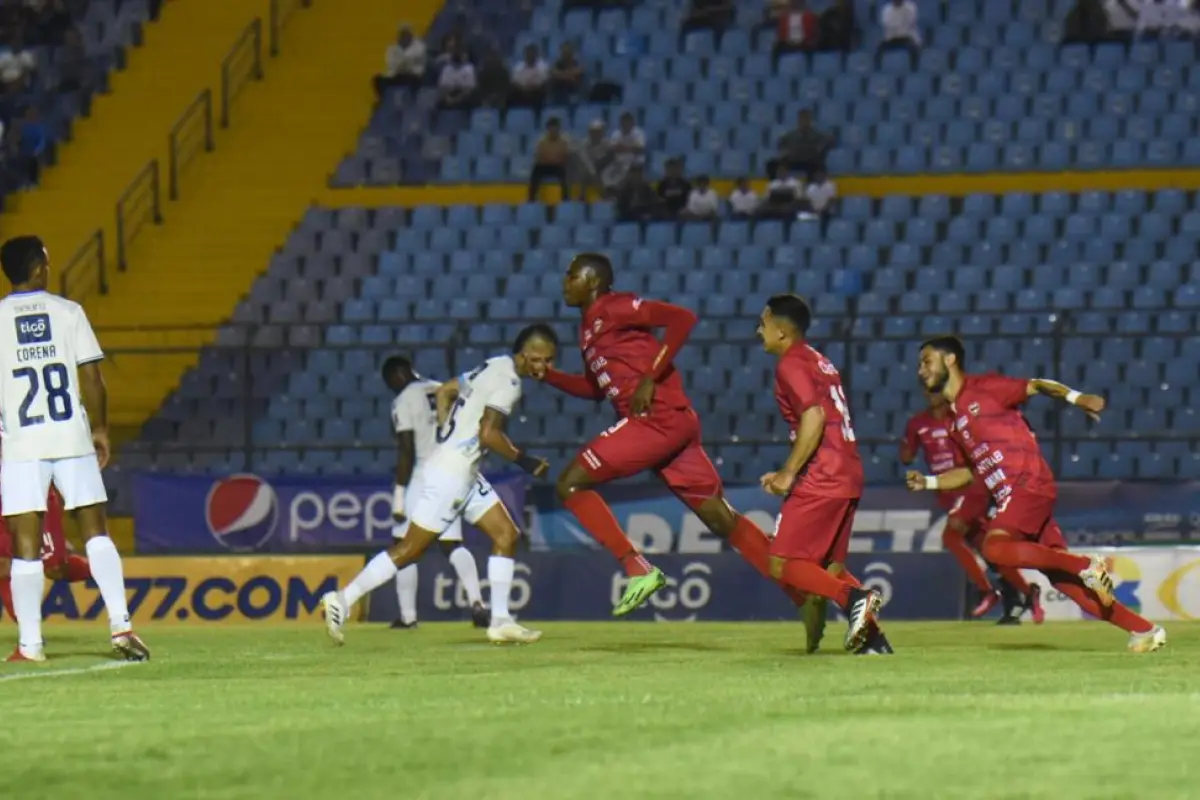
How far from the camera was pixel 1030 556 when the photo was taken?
13.5m

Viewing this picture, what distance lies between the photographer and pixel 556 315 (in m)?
25.7

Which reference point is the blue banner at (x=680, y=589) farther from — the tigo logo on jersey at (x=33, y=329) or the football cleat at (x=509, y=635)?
the tigo logo on jersey at (x=33, y=329)

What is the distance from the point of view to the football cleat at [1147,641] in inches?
517

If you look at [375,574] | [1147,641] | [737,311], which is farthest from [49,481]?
[737,311]

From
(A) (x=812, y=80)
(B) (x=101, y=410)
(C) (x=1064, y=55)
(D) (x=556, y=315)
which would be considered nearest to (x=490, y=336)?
(D) (x=556, y=315)

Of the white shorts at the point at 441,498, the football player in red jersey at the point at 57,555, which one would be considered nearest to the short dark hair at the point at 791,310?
the white shorts at the point at 441,498

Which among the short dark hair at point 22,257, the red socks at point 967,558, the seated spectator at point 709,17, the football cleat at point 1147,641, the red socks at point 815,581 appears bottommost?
the red socks at point 967,558

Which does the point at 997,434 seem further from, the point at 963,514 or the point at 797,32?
the point at 797,32

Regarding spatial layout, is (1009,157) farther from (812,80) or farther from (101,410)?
(101,410)

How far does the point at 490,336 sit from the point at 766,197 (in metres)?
3.65

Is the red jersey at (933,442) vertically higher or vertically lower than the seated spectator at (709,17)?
lower

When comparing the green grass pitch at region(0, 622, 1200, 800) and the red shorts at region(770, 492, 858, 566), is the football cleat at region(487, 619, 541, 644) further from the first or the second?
the red shorts at region(770, 492, 858, 566)

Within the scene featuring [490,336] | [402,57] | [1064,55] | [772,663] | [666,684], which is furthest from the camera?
[402,57]

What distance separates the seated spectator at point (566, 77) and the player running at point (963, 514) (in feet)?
29.9
